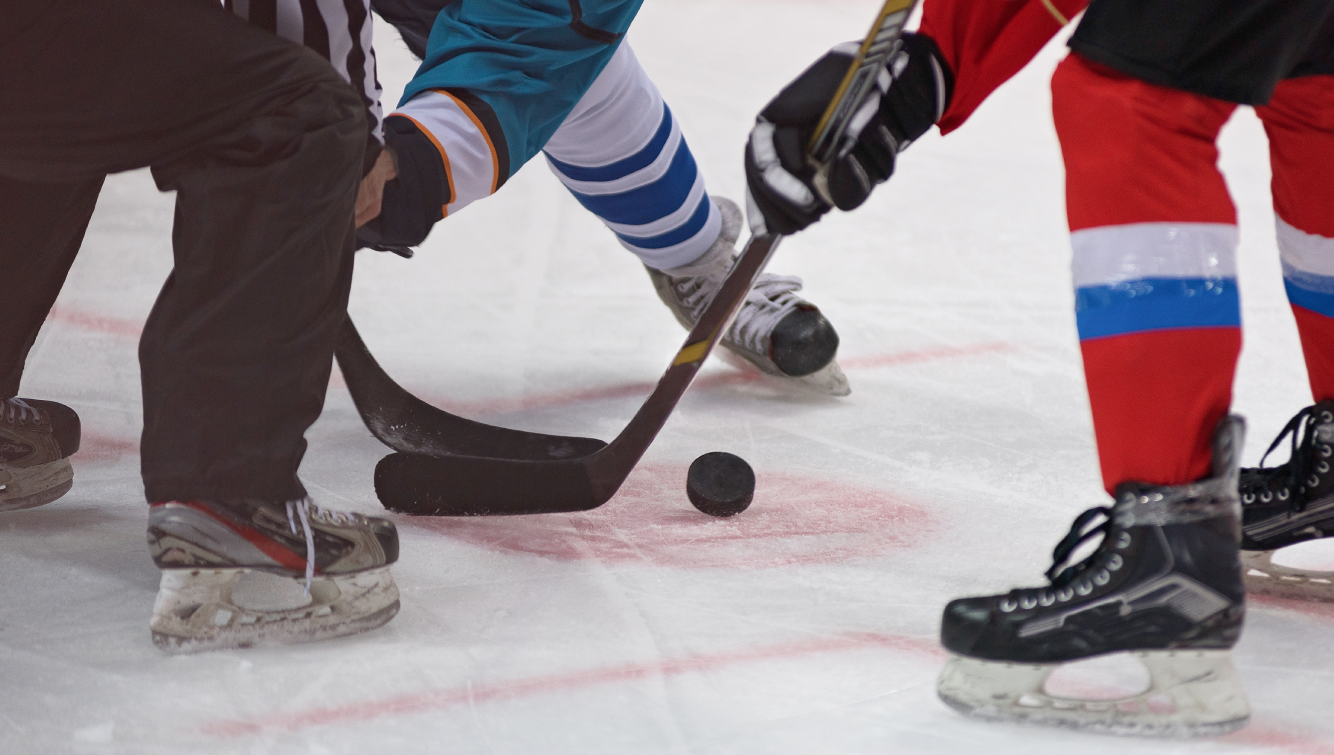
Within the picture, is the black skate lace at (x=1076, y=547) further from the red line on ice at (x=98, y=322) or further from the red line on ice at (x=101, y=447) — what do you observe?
the red line on ice at (x=98, y=322)

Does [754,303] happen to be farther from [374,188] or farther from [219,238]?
[219,238]

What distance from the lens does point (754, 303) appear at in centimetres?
208

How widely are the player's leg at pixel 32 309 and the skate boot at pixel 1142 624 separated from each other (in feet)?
3.48

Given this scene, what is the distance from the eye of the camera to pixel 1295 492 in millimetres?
1276

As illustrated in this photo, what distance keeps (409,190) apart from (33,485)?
563mm

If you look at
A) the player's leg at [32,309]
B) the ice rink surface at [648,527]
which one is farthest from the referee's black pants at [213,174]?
the player's leg at [32,309]

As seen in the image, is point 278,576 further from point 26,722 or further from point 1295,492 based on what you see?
point 1295,492

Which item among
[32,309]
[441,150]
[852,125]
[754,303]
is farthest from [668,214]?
[32,309]

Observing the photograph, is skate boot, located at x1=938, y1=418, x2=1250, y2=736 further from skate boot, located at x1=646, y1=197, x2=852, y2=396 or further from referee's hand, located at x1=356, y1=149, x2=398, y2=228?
skate boot, located at x1=646, y1=197, x2=852, y2=396

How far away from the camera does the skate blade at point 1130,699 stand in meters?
0.97

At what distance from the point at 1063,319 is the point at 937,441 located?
0.72 meters

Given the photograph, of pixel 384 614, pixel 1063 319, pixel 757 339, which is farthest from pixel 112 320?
pixel 1063 319

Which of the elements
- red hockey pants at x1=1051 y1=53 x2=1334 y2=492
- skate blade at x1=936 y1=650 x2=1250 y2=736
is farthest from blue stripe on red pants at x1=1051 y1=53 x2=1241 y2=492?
skate blade at x1=936 y1=650 x2=1250 y2=736

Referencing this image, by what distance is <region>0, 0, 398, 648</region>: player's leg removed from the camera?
1.01m
